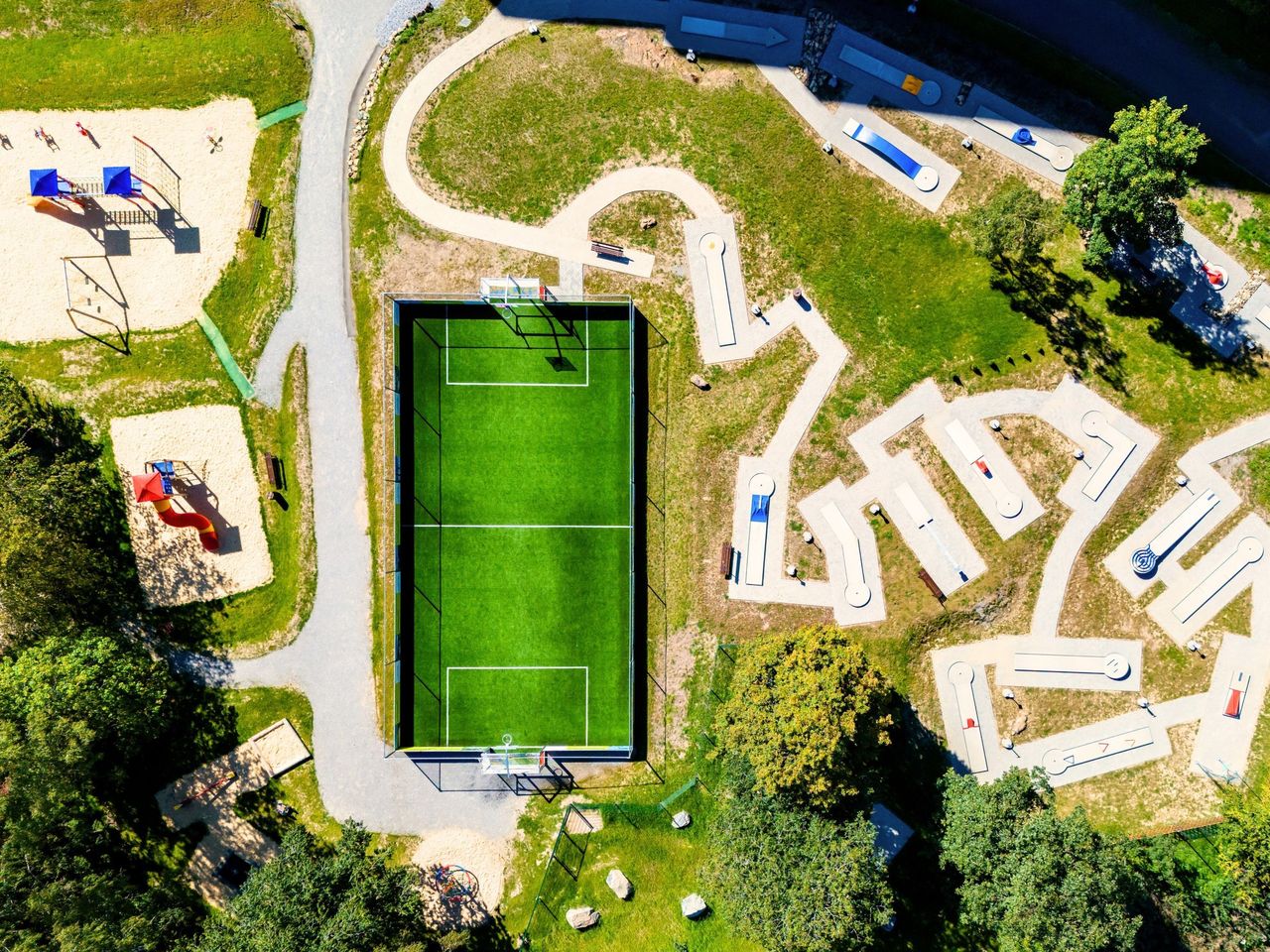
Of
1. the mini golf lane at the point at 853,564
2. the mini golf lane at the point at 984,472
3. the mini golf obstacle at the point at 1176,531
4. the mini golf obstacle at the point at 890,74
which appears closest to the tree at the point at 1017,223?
the mini golf obstacle at the point at 890,74

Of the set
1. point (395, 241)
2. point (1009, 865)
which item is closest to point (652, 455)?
point (395, 241)

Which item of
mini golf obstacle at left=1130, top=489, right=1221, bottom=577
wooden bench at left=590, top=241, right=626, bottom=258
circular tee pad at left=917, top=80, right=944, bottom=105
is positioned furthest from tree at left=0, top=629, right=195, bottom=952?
mini golf obstacle at left=1130, top=489, right=1221, bottom=577

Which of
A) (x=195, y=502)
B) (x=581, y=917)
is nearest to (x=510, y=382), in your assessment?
(x=195, y=502)

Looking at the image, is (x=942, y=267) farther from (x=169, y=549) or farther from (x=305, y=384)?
(x=169, y=549)

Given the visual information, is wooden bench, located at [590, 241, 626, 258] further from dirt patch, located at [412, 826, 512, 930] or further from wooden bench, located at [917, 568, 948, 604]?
dirt patch, located at [412, 826, 512, 930]

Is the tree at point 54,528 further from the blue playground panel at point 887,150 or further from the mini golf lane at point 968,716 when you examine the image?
the mini golf lane at point 968,716

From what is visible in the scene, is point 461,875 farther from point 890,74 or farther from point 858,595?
point 890,74

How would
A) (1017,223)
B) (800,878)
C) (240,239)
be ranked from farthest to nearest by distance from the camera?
(240,239) → (1017,223) → (800,878)

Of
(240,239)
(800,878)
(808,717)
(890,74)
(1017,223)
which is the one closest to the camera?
(808,717)
